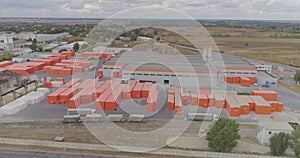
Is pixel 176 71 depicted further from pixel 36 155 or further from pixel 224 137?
pixel 36 155

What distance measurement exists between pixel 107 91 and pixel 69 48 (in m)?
20.4

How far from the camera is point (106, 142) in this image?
8.98m

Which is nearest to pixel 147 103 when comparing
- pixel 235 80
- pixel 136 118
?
pixel 136 118

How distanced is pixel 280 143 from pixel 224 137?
70.6 inches

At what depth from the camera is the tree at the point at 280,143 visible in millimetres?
7930

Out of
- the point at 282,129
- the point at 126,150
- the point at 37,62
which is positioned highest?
the point at 37,62

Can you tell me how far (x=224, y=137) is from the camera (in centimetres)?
805

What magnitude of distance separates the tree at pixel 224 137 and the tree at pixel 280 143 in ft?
3.77

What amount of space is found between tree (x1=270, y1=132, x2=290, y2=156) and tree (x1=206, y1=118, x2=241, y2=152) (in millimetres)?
1151

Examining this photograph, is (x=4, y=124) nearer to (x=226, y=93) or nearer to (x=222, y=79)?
(x=226, y=93)

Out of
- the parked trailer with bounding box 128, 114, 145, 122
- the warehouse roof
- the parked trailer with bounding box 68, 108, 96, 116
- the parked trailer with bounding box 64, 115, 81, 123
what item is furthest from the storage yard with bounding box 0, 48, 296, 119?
the warehouse roof

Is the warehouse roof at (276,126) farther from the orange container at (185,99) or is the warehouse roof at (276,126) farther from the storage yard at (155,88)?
the orange container at (185,99)

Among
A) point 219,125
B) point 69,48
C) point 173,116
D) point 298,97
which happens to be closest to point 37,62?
point 69,48

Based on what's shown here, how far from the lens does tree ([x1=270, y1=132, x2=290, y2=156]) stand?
7930 millimetres
